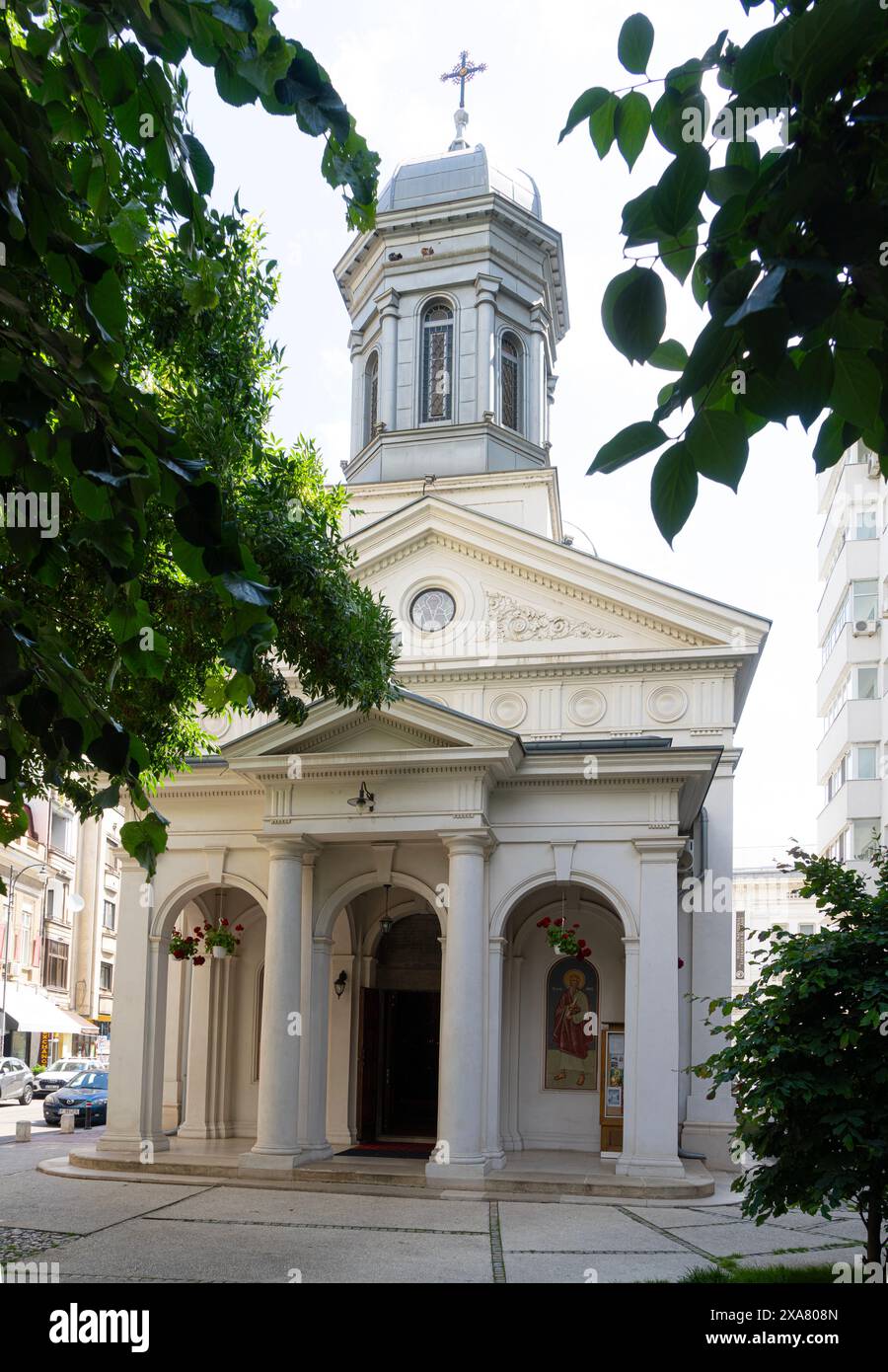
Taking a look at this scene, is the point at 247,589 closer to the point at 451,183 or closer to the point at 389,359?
the point at 389,359

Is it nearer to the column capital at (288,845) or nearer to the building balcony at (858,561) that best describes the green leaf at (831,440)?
the column capital at (288,845)

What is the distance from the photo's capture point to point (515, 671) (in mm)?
24344

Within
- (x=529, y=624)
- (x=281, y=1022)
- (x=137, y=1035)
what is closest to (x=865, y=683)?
(x=529, y=624)

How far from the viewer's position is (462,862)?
1900 centimetres

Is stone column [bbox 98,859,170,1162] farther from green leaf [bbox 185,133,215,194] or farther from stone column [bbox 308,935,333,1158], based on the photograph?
green leaf [bbox 185,133,215,194]

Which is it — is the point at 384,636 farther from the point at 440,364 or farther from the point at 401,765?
the point at 440,364

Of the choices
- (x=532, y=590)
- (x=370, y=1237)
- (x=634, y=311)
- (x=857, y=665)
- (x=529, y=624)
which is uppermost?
(x=857, y=665)

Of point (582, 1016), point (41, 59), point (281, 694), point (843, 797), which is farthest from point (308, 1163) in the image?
point (843, 797)

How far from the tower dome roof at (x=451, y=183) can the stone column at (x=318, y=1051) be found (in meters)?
18.9

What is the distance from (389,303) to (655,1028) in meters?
18.5

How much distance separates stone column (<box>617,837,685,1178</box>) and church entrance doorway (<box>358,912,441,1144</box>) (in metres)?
5.53

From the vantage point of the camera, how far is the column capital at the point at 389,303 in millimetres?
30078

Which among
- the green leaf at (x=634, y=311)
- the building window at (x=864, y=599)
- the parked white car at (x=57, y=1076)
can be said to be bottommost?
the parked white car at (x=57, y=1076)

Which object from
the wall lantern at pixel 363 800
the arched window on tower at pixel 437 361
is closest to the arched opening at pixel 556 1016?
the wall lantern at pixel 363 800
